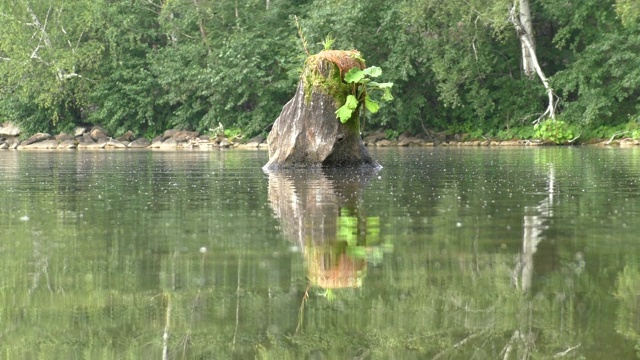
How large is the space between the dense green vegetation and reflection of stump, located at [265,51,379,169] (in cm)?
1930

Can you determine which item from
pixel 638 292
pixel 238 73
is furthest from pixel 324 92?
pixel 238 73

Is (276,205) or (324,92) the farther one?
(324,92)

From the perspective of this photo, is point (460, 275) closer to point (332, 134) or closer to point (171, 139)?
point (332, 134)

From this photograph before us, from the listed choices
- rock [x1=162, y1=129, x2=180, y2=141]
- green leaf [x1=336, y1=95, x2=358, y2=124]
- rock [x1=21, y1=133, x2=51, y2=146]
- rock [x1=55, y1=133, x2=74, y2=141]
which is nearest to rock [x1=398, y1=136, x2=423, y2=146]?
rock [x1=162, y1=129, x2=180, y2=141]

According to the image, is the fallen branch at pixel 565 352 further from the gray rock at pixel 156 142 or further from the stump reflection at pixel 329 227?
the gray rock at pixel 156 142

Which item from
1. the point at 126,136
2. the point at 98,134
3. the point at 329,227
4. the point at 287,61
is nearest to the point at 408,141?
the point at 287,61

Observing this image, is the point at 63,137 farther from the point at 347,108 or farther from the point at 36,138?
the point at 347,108

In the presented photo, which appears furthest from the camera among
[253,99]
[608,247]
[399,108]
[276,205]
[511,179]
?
[253,99]

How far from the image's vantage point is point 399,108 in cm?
5216

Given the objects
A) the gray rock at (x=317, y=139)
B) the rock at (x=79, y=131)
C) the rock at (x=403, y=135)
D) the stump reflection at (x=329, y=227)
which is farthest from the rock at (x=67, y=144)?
the stump reflection at (x=329, y=227)

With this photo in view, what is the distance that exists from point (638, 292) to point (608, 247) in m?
2.21

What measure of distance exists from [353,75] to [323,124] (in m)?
1.34

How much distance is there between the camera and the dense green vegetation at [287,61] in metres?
48.3

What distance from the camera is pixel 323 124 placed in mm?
24875
